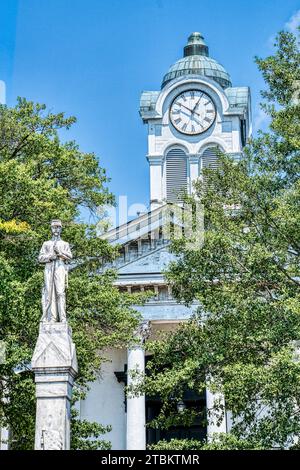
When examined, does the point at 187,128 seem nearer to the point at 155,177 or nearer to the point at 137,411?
the point at 155,177

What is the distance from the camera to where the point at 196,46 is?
207ft

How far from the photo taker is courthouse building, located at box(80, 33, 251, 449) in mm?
45094

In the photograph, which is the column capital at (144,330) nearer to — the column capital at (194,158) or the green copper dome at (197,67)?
the column capital at (194,158)

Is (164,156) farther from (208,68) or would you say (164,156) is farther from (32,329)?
(32,329)

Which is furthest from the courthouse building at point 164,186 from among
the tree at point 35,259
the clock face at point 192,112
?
the tree at point 35,259

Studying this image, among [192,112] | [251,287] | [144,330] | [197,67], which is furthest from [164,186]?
[251,287]

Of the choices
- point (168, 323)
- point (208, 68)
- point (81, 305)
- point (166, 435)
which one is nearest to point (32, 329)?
point (81, 305)

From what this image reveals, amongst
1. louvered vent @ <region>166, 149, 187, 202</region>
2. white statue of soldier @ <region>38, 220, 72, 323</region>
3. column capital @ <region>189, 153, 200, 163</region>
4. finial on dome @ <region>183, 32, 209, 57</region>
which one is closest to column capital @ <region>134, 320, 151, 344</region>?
louvered vent @ <region>166, 149, 187, 202</region>

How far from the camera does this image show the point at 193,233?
1138 inches

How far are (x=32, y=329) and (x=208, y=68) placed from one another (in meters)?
34.0

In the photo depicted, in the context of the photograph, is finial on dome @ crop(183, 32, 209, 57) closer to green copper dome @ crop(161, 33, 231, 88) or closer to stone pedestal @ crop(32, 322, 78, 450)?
green copper dome @ crop(161, 33, 231, 88)

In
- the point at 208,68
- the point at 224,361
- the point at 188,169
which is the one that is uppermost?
the point at 208,68

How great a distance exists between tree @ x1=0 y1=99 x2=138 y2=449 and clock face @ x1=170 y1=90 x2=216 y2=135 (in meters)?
21.4
